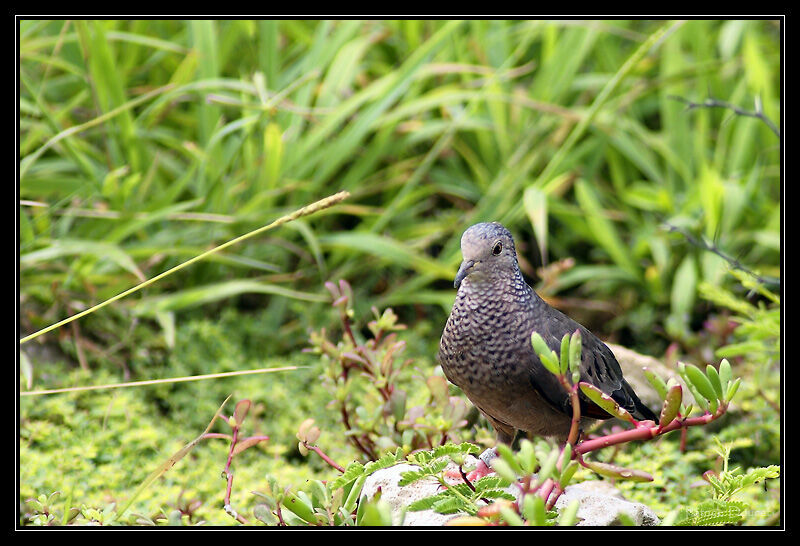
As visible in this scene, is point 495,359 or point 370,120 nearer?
point 495,359

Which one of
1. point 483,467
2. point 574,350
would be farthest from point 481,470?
point 574,350

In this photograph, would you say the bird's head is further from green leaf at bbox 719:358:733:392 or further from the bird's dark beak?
green leaf at bbox 719:358:733:392

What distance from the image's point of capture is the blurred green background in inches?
137

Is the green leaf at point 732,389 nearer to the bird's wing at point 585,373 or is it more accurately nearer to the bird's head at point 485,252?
the bird's wing at point 585,373

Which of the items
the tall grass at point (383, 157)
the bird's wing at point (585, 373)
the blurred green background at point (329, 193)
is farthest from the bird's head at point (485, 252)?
the tall grass at point (383, 157)

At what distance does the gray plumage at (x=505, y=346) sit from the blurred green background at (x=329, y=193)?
92 cm

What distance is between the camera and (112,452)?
10.2 ft

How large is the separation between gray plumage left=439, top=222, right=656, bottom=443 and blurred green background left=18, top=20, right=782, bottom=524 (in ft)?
3.02

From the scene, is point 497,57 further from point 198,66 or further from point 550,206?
point 198,66
